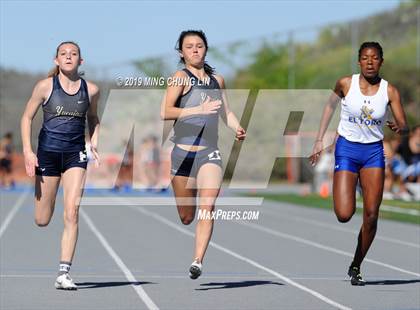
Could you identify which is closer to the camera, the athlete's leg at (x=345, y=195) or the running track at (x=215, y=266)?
the running track at (x=215, y=266)

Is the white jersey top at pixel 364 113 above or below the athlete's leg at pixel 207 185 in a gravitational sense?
above

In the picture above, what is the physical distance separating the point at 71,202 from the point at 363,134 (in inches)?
115

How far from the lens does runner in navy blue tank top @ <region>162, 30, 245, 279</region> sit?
438 inches

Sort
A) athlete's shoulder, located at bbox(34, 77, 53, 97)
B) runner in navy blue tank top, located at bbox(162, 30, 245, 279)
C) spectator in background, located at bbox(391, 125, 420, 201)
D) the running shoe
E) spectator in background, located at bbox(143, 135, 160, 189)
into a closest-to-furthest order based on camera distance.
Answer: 1. runner in navy blue tank top, located at bbox(162, 30, 245, 279)
2. athlete's shoulder, located at bbox(34, 77, 53, 97)
3. the running shoe
4. spectator in background, located at bbox(391, 125, 420, 201)
5. spectator in background, located at bbox(143, 135, 160, 189)

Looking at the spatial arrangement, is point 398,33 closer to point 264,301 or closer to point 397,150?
point 397,150

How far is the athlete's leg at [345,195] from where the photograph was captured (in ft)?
41.7

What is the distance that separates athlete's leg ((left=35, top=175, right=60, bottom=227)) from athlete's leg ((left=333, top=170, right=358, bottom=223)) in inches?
109

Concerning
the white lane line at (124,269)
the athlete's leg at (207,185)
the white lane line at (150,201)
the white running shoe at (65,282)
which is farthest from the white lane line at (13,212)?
the athlete's leg at (207,185)

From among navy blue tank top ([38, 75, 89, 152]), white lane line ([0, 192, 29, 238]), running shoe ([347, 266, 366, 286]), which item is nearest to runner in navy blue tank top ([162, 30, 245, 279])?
navy blue tank top ([38, 75, 89, 152])

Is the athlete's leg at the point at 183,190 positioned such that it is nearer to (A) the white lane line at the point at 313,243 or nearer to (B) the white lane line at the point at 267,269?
(B) the white lane line at the point at 267,269

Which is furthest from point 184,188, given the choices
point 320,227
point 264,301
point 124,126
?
point 124,126

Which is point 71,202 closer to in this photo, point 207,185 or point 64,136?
point 64,136

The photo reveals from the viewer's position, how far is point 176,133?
11.6 m

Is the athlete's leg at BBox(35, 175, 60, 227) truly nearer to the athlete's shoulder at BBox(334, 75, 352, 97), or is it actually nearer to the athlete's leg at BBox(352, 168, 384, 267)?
the athlete's shoulder at BBox(334, 75, 352, 97)
